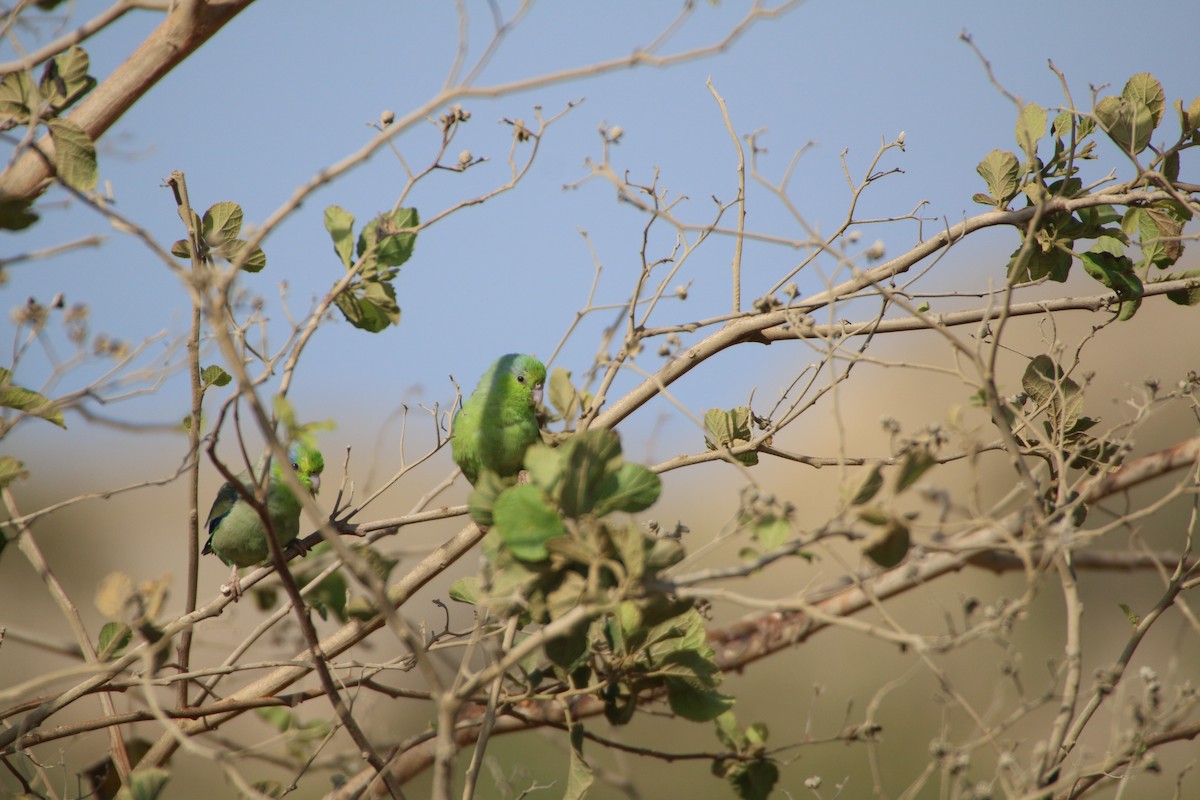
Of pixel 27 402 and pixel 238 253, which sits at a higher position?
pixel 238 253

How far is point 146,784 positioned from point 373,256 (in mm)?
1365

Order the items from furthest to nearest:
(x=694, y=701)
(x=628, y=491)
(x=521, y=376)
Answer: (x=521, y=376) < (x=694, y=701) < (x=628, y=491)

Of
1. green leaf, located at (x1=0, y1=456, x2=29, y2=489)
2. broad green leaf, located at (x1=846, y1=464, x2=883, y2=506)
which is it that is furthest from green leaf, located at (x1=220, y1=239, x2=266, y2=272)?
broad green leaf, located at (x1=846, y1=464, x2=883, y2=506)

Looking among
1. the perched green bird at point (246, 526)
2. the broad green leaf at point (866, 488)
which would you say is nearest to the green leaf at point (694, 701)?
the broad green leaf at point (866, 488)

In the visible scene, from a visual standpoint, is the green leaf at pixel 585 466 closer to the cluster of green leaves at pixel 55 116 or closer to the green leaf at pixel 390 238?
the green leaf at pixel 390 238

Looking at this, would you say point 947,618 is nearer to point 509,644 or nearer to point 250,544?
point 509,644

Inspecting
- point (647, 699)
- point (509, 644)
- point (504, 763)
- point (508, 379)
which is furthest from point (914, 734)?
point (509, 644)

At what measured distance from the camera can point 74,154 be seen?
1.99m

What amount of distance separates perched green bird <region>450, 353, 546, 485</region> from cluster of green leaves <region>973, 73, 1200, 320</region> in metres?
1.87

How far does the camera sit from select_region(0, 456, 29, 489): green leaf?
7.81 ft

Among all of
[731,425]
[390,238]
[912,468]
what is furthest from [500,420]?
[912,468]

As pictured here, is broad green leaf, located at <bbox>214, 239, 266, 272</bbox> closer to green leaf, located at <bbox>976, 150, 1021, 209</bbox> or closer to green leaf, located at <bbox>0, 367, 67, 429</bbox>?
green leaf, located at <bbox>0, 367, 67, 429</bbox>

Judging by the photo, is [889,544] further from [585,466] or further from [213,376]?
[213,376]

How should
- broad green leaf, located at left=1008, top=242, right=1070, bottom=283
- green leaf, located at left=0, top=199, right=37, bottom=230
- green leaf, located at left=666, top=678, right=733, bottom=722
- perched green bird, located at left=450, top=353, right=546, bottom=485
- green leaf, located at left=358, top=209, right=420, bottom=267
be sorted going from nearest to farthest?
green leaf, located at left=0, top=199, right=37, bottom=230 < green leaf, located at left=666, top=678, right=733, bottom=722 < green leaf, located at left=358, top=209, right=420, bottom=267 < broad green leaf, located at left=1008, top=242, right=1070, bottom=283 < perched green bird, located at left=450, top=353, right=546, bottom=485
